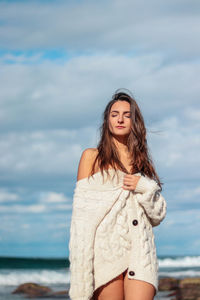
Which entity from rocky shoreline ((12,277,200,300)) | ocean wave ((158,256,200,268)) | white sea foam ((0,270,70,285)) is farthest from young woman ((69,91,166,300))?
ocean wave ((158,256,200,268))

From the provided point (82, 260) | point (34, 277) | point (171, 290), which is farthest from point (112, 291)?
Answer: point (34, 277)

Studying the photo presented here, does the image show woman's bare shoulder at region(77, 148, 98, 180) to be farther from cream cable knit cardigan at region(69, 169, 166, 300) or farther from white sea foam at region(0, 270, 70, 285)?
white sea foam at region(0, 270, 70, 285)

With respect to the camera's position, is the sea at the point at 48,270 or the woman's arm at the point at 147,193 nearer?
the woman's arm at the point at 147,193

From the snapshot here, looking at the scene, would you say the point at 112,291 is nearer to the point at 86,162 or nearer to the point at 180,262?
the point at 86,162

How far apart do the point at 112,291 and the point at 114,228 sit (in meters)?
0.49

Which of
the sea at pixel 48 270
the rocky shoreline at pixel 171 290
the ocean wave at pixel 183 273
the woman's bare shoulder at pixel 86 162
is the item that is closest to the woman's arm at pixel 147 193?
the woman's bare shoulder at pixel 86 162

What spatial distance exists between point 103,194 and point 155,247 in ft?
2.11

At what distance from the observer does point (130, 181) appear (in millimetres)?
4242

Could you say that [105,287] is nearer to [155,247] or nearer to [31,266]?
[155,247]

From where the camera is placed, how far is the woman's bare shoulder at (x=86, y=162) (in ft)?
14.4

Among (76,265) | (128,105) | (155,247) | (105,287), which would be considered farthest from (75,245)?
(128,105)

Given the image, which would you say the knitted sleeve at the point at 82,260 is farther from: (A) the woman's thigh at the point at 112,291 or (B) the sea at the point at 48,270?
(B) the sea at the point at 48,270

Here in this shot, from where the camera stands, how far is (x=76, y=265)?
4.10 m

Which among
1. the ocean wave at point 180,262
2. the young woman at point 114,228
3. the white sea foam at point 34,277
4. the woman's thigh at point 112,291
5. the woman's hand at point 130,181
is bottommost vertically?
the woman's thigh at point 112,291
